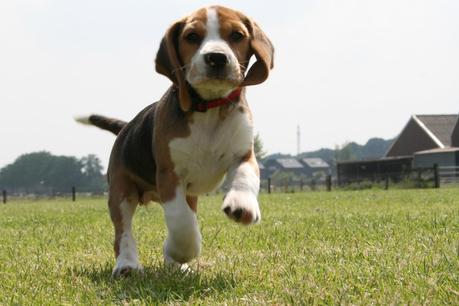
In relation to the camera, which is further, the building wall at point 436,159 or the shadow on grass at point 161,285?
the building wall at point 436,159

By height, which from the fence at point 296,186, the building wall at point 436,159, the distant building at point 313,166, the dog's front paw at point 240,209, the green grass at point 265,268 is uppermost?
the dog's front paw at point 240,209

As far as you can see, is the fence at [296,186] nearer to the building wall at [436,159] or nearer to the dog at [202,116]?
the building wall at [436,159]

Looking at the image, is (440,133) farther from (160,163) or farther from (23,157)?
(23,157)

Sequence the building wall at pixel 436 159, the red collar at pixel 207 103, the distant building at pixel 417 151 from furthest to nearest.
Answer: the building wall at pixel 436 159 → the distant building at pixel 417 151 → the red collar at pixel 207 103

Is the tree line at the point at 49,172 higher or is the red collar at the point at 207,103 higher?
the red collar at the point at 207,103

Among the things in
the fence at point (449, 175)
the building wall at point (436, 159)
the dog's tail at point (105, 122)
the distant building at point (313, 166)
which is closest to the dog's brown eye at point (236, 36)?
the dog's tail at point (105, 122)

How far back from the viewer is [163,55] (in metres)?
4.38

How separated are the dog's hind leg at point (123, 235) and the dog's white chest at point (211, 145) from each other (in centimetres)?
71

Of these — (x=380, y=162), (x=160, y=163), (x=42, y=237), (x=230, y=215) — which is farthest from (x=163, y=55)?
(x=380, y=162)

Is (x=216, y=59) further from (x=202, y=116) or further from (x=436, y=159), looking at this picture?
(x=436, y=159)

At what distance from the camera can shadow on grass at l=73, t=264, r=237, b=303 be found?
12.1 ft

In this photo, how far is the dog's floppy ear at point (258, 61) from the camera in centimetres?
430

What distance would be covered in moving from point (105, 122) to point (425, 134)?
56237 millimetres

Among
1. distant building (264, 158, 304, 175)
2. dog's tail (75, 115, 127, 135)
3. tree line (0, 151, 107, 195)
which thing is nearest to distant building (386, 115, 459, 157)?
dog's tail (75, 115, 127, 135)
